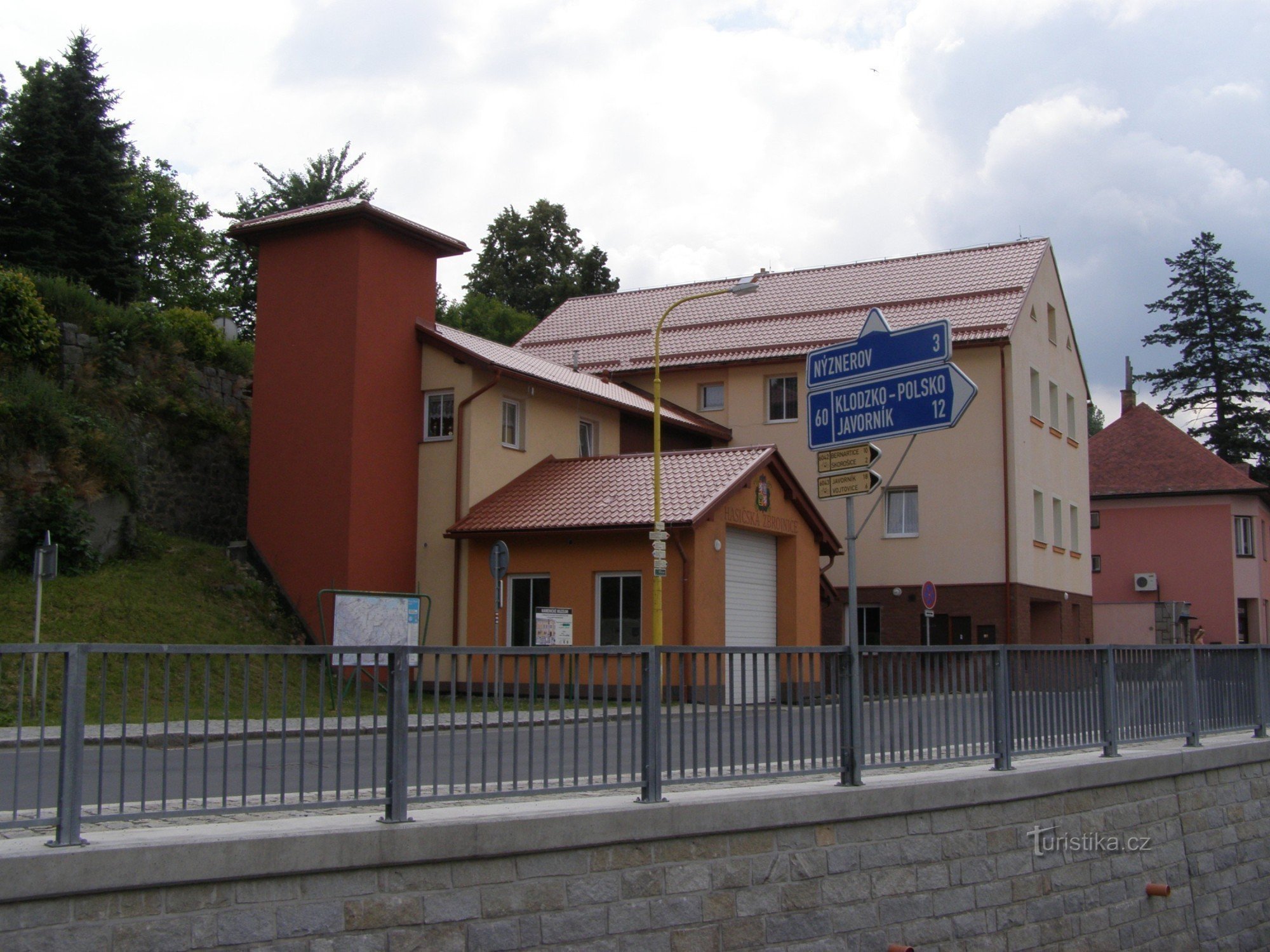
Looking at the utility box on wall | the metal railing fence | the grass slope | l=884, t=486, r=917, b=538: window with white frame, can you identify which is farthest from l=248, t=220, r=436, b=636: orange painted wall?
the utility box on wall

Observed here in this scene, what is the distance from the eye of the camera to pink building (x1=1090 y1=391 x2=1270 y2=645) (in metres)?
48.0

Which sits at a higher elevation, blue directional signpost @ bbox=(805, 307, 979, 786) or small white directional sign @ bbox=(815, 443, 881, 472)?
blue directional signpost @ bbox=(805, 307, 979, 786)

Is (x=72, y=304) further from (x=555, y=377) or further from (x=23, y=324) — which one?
(x=555, y=377)

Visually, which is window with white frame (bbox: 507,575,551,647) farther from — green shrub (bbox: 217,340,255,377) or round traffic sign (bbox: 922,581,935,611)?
round traffic sign (bbox: 922,581,935,611)

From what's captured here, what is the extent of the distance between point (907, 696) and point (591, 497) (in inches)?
671

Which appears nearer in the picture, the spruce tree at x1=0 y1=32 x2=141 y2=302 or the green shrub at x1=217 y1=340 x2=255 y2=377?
the green shrub at x1=217 y1=340 x2=255 y2=377

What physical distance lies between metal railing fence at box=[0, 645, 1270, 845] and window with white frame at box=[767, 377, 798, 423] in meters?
27.0

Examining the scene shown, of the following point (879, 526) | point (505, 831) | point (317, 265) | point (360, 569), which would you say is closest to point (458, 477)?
point (360, 569)

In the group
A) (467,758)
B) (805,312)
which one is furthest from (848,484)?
(805,312)

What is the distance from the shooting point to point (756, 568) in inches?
1029

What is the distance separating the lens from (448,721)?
6203 mm

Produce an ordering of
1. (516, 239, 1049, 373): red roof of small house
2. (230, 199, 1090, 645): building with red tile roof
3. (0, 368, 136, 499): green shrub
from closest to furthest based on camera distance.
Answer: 1. (0, 368, 136, 499): green shrub
2. (230, 199, 1090, 645): building with red tile roof
3. (516, 239, 1049, 373): red roof of small house

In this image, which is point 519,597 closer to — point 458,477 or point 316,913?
point 458,477

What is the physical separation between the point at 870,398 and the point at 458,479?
59.1ft
